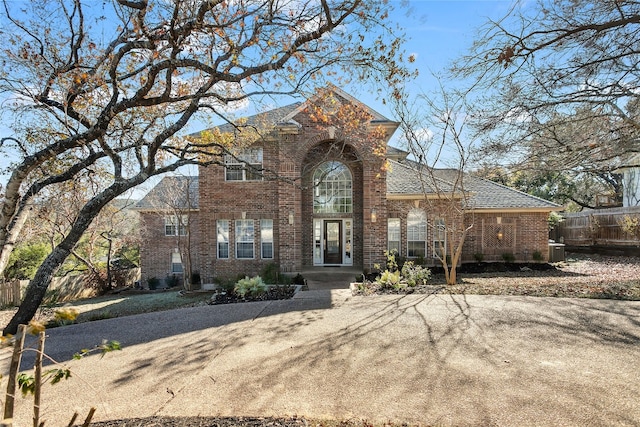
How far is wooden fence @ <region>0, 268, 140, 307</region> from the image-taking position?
13.3 metres

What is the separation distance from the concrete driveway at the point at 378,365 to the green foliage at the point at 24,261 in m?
11.3

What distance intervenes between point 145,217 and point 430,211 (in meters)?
15.1

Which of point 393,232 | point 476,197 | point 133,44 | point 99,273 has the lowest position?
point 99,273

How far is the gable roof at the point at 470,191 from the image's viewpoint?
16.1 meters

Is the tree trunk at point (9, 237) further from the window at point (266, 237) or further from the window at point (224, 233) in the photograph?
the window at point (266, 237)

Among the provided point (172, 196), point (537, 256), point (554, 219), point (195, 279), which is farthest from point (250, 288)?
point (554, 219)

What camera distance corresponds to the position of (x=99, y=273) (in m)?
19.0

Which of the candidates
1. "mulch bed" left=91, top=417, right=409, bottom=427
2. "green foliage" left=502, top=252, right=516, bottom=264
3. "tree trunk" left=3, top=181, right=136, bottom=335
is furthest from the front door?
"mulch bed" left=91, top=417, right=409, bottom=427

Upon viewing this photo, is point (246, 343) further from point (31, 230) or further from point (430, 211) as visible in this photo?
point (31, 230)

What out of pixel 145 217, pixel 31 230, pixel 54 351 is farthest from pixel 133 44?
pixel 145 217

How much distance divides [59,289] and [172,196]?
22.2 feet

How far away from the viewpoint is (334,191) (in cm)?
→ 1557

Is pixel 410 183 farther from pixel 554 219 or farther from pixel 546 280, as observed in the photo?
pixel 554 219

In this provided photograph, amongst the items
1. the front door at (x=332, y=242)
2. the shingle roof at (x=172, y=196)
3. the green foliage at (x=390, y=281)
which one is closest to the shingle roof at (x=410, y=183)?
the front door at (x=332, y=242)
